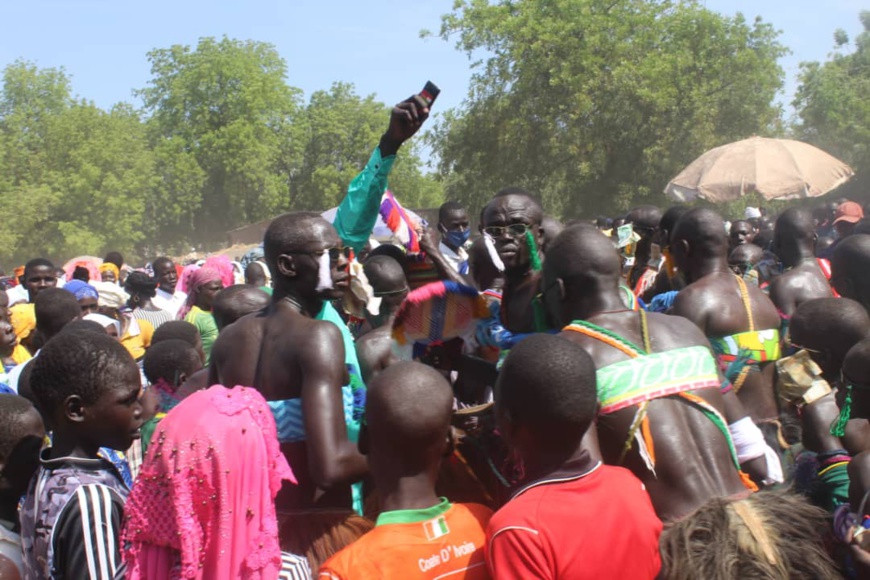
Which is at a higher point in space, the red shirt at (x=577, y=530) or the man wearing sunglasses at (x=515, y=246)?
the man wearing sunglasses at (x=515, y=246)

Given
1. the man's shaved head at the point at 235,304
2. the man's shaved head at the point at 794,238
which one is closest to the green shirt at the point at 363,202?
the man's shaved head at the point at 235,304

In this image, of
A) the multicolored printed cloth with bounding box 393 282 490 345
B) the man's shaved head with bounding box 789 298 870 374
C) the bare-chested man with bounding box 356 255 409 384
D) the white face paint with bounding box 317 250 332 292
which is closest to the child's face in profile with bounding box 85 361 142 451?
the white face paint with bounding box 317 250 332 292

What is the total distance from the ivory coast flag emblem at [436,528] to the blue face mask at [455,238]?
5.38 m

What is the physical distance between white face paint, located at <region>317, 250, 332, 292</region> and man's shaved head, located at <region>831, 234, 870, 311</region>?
11.5ft

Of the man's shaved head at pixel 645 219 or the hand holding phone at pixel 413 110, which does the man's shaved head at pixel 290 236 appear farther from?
the man's shaved head at pixel 645 219

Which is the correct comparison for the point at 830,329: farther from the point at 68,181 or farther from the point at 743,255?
the point at 68,181

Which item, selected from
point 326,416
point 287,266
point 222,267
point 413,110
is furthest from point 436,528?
point 222,267

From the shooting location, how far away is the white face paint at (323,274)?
3.38 metres

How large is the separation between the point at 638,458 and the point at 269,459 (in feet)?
3.91

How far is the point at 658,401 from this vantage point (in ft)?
9.37

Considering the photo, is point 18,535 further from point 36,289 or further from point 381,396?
point 36,289

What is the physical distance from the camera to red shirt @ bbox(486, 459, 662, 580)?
7.36ft

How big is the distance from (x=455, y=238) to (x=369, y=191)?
3.46 m

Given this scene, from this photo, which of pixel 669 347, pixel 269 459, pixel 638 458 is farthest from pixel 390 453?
pixel 669 347
